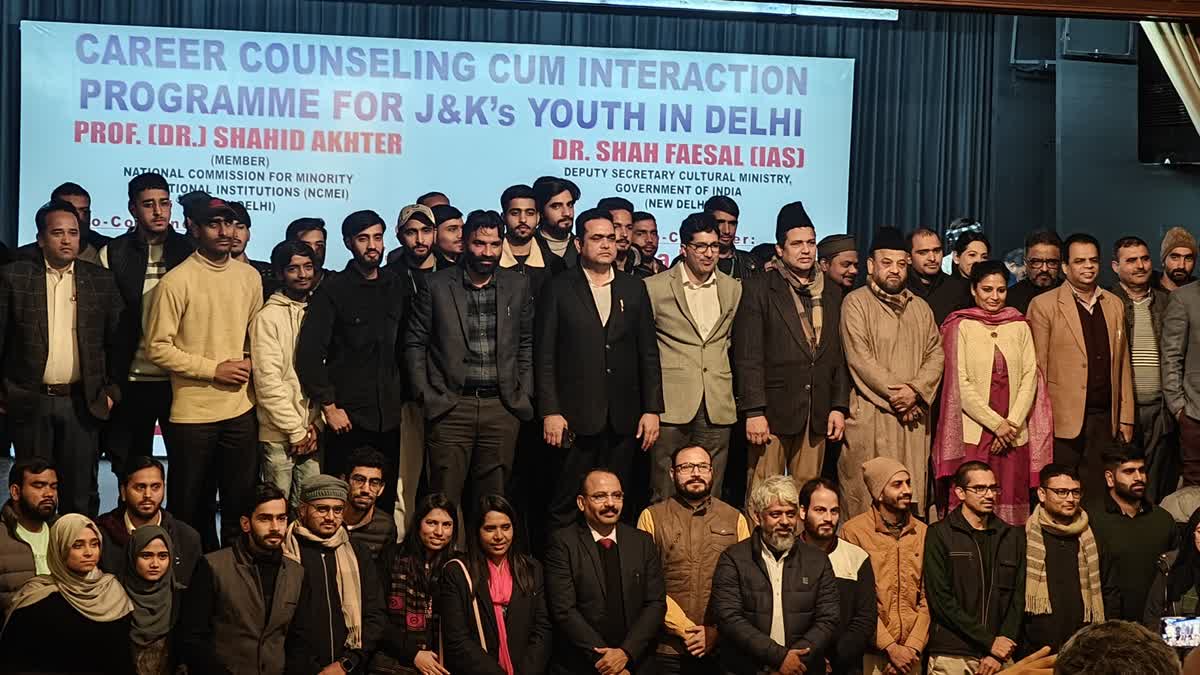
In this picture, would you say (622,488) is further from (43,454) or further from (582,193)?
(582,193)

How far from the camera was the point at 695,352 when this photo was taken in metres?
6.33

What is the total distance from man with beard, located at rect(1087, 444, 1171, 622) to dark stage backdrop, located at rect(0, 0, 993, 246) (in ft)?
11.6

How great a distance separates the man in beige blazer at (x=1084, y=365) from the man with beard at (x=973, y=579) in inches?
27.2

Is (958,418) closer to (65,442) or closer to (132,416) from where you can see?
(132,416)

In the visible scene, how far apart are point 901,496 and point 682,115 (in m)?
3.76

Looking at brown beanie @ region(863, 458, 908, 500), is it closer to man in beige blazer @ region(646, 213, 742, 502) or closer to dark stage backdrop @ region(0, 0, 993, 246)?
man in beige blazer @ region(646, 213, 742, 502)

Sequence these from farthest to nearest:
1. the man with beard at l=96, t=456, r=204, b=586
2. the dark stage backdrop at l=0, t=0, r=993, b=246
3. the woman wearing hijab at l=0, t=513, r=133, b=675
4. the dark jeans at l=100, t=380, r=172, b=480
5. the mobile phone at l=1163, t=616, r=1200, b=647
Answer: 1. the dark stage backdrop at l=0, t=0, r=993, b=246
2. the dark jeans at l=100, t=380, r=172, b=480
3. the man with beard at l=96, t=456, r=204, b=586
4. the woman wearing hijab at l=0, t=513, r=133, b=675
5. the mobile phone at l=1163, t=616, r=1200, b=647

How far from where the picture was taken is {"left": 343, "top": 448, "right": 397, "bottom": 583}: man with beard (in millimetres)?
5832

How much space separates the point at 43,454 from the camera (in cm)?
605


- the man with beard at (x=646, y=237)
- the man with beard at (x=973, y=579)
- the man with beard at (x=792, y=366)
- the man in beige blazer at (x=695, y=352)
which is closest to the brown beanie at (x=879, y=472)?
the man with beard at (x=973, y=579)

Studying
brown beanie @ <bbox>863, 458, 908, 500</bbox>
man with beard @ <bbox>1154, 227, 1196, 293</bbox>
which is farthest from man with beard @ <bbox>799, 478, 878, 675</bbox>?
man with beard @ <bbox>1154, 227, 1196, 293</bbox>

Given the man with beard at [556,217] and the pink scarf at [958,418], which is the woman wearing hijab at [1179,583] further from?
the man with beard at [556,217]

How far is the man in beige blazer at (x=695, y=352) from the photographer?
6.29 metres

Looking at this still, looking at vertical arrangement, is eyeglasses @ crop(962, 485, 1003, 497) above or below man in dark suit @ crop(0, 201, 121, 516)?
below
